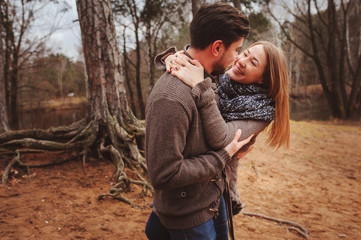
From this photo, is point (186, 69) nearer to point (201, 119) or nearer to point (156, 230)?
point (201, 119)

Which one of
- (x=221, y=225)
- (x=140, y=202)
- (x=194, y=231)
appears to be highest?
(x=194, y=231)

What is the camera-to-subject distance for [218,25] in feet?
4.31

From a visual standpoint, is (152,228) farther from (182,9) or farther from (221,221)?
(182,9)

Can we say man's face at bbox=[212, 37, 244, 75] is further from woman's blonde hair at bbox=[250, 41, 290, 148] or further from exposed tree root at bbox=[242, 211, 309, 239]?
exposed tree root at bbox=[242, 211, 309, 239]

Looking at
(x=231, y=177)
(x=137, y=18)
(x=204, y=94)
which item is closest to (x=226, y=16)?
(x=204, y=94)

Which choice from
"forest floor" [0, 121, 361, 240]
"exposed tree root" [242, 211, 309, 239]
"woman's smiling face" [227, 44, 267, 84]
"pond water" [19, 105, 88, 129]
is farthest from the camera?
"pond water" [19, 105, 88, 129]

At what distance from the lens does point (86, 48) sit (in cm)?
376

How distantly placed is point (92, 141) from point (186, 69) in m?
2.95

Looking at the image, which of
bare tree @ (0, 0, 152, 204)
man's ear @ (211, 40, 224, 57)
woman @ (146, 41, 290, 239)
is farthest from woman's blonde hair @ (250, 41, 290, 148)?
bare tree @ (0, 0, 152, 204)

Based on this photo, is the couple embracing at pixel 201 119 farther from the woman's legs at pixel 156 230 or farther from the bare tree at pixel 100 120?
the bare tree at pixel 100 120

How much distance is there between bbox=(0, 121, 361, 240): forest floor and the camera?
8.20 ft

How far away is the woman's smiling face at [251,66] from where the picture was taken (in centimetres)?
171

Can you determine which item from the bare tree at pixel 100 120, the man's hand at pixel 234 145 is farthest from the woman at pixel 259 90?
the bare tree at pixel 100 120

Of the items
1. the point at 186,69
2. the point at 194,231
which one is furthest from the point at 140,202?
the point at 186,69
